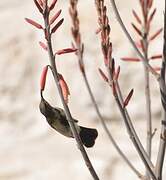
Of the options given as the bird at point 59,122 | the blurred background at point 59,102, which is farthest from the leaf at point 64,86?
the blurred background at point 59,102

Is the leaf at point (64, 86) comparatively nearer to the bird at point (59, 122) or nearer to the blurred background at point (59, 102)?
the bird at point (59, 122)

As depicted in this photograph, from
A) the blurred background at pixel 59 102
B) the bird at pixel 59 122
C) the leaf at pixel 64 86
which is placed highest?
the leaf at pixel 64 86

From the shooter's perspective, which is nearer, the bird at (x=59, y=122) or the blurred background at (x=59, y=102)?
the bird at (x=59, y=122)

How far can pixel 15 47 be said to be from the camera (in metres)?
2.62

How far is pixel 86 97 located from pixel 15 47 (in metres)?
0.45

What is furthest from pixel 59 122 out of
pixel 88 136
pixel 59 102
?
pixel 59 102

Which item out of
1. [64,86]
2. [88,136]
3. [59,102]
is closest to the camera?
[64,86]

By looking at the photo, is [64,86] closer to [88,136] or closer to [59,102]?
[88,136]

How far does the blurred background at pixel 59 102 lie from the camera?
2.30 metres

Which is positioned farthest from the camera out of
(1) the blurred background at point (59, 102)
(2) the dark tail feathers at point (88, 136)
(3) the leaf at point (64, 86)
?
(1) the blurred background at point (59, 102)

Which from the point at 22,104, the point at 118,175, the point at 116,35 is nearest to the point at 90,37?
the point at 116,35

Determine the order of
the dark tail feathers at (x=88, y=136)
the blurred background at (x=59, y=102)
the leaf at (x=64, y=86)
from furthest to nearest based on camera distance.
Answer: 1. the blurred background at (x=59, y=102)
2. the dark tail feathers at (x=88, y=136)
3. the leaf at (x=64, y=86)

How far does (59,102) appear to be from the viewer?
8.05ft

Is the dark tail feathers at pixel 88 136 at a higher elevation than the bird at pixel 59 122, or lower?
lower
